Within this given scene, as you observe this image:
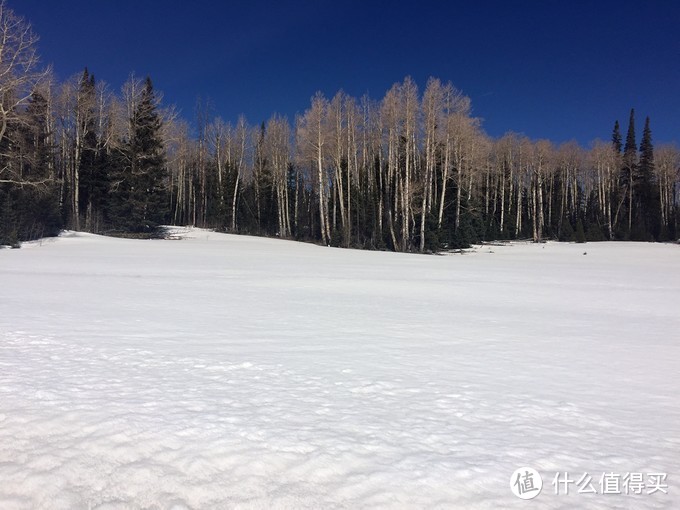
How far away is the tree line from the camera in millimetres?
29469

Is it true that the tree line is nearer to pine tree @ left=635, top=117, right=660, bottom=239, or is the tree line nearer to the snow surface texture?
pine tree @ left=635, top=117, right=660, bottom=239

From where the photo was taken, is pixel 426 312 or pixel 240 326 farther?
pixel 426 312

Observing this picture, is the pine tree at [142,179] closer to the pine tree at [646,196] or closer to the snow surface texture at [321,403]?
the snow surface texture at [321,403]

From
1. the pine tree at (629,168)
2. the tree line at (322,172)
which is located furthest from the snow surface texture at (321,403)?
the pine tree at (629,168)

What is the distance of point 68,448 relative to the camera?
296 centimetres

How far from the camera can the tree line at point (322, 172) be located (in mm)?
29469

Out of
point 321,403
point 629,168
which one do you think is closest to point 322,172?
point 321,403

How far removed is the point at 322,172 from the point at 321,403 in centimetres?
3143

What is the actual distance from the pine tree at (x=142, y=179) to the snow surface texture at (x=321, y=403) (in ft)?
81.2

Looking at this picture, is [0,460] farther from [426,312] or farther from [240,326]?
[426,312]

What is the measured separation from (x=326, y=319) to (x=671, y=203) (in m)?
68.4

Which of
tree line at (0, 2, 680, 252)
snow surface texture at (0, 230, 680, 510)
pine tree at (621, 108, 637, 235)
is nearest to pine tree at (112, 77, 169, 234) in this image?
tree line at (0, 2, 680, 252)

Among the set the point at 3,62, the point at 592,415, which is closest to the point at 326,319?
the point at 592,415

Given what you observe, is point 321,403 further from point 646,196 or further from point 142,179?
point 646,196
